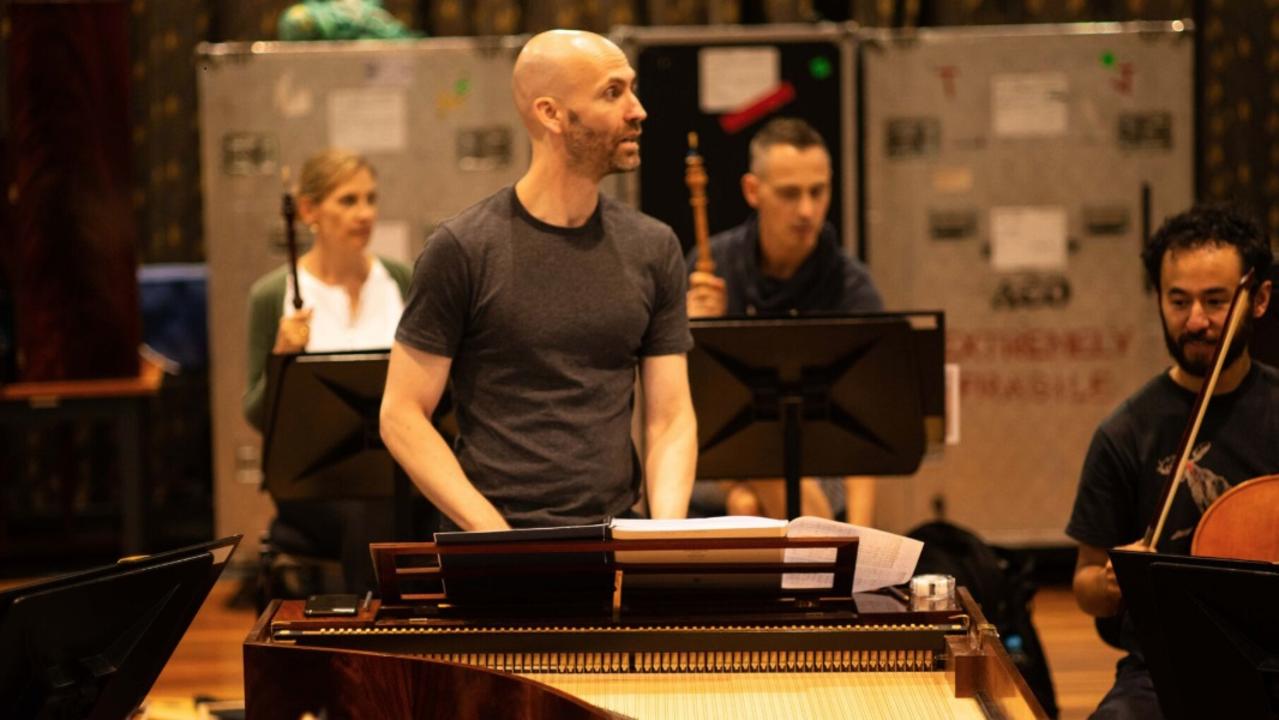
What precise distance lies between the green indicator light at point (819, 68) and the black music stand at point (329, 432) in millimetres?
2439

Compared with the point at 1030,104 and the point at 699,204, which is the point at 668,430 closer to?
the point at 699,204

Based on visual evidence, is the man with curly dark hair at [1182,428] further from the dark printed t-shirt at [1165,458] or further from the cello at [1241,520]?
the cello at [1241,520]

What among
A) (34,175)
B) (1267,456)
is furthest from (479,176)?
(1267,456)

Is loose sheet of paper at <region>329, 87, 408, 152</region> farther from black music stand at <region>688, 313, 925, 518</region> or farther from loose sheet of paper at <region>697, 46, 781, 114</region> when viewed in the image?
black music stand at <region>688, 313, 925, 518</region>

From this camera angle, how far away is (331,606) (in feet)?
6.85

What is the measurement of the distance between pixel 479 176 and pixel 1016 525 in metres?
2.09

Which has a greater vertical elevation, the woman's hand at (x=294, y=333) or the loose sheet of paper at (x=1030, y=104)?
the loose sheet of paper at (x=1030, y=104)

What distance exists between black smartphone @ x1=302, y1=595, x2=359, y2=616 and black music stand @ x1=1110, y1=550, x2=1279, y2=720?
938 mm

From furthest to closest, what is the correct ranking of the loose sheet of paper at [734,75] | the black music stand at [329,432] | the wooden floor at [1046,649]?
the loose sheet of paper at [734,75] < the wooden floor at [1046,649] < the black music stand at [329,432]

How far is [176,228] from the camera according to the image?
20.4ft

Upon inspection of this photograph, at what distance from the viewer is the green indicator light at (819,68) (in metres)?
5.24

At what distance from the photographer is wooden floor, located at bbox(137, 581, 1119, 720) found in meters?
4.23

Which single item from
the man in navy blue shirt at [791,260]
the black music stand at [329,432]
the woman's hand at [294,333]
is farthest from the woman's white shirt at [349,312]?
the man in navy blue shirt at [791,260]

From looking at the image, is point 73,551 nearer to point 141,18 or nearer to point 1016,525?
point 141,18
